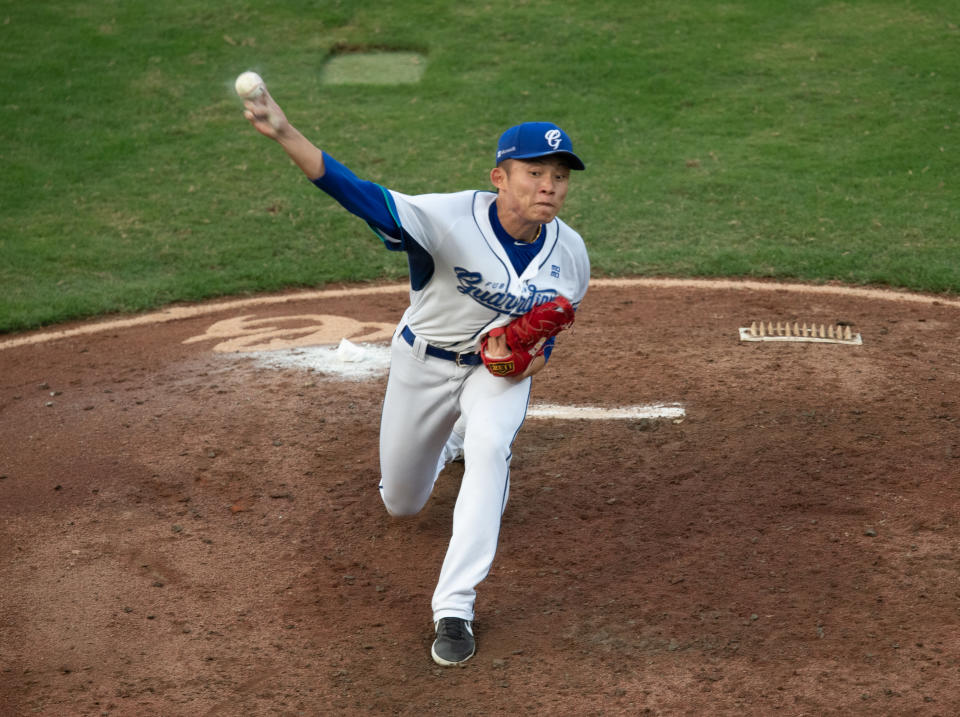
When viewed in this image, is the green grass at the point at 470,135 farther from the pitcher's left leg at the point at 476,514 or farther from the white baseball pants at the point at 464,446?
the pitcher's left leg at the point at 476,514

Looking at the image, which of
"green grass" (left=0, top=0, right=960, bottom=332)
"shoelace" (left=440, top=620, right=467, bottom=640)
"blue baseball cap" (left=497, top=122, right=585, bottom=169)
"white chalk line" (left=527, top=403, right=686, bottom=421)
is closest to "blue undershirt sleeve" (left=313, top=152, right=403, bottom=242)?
"blue baseball cap" (left=497, top=122, right=585, bottom=169)

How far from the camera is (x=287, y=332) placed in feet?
23.0

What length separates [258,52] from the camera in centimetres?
1266

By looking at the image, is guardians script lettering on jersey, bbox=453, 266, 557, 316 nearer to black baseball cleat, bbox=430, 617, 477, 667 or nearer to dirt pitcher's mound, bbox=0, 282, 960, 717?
dirt pitcher's mound, bbox=0, 282, 960, 717

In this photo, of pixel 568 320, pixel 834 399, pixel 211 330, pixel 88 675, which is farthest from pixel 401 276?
pixel 88 675

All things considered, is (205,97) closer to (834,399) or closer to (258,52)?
(258,52)

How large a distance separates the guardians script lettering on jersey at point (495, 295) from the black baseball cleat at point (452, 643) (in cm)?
120

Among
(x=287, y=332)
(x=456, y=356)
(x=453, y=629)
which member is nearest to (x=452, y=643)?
(x=453, y=629)

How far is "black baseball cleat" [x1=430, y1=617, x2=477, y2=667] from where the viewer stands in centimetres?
367

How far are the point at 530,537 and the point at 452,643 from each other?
94 cm

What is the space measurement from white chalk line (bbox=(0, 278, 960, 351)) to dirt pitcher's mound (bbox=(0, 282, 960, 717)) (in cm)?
57

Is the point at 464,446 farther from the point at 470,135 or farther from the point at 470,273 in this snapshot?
the point at 470,135

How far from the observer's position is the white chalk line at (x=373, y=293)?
7359 mm

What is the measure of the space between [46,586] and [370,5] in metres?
10.6
